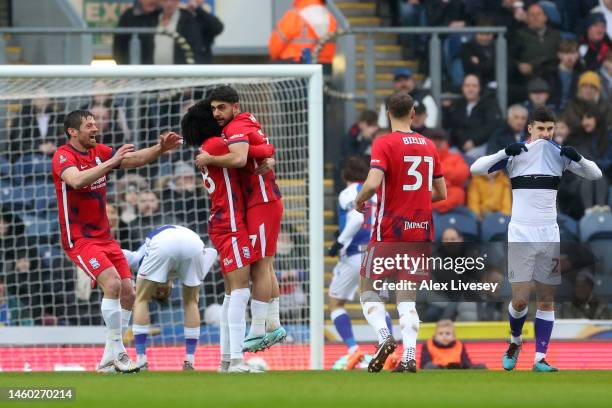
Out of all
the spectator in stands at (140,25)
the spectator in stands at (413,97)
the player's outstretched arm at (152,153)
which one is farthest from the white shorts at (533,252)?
the spectator in stands at (140,25)

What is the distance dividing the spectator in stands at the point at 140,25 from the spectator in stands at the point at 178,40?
0.09m

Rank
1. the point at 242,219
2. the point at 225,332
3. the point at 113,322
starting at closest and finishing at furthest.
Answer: the point at 242,219
the point at 113,322
the point at 225,332

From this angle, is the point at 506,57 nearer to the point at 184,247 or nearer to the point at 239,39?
the point at 239,39

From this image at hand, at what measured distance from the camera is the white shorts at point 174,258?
13031 millimetres

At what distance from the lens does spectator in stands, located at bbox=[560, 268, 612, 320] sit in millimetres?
16125

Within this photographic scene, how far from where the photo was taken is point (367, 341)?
632 inches

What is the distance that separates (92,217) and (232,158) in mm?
1364

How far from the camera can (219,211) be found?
1164 centimetres

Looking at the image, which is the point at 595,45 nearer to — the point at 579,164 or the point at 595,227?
the point at 595,227

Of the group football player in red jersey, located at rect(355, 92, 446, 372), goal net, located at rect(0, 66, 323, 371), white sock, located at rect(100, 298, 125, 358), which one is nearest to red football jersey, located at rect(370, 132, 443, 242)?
football player in red jersey, located at rect(355, 92, 446, 372)

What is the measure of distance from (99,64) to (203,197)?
275 centimetres

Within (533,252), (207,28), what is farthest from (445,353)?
(207,28)

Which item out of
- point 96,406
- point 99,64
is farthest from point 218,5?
point 96,406

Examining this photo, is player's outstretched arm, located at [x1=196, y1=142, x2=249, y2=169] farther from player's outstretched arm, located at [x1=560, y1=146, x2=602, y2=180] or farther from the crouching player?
player's outstretched arm, located at [x1=560, y1=146, x2=602, y2=180]
